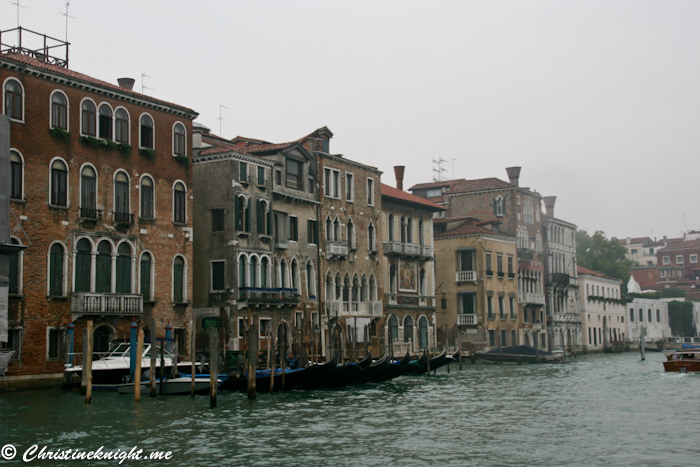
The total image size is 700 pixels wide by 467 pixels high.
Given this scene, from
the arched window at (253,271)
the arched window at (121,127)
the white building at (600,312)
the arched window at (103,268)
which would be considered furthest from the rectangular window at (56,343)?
the white building at (600,312)

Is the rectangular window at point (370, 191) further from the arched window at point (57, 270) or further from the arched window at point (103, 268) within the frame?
the arched window at point (57, 270)

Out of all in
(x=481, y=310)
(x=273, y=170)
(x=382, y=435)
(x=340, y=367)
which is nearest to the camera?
(x=382, y=435)

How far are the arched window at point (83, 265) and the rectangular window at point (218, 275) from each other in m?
6.08

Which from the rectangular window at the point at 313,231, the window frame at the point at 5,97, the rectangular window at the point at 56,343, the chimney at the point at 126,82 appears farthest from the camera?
the rectangular window at the point at 313,231

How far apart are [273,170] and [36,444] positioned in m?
20.3

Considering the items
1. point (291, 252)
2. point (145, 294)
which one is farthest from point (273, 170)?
point (145, 294)

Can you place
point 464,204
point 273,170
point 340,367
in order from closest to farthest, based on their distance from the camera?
1. point 340,367
2. point 273,170
3. point 464,204

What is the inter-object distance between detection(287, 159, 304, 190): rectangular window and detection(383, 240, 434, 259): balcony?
6803mm

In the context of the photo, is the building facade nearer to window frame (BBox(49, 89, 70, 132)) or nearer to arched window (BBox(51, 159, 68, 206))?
arched window (BBox(51, 159, 68, 206))

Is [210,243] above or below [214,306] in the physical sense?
above

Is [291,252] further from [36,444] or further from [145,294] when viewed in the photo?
[36,444]

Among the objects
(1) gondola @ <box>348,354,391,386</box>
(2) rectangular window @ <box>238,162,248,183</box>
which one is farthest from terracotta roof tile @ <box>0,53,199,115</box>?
(1) gondola @ <box>348,354,391,386</box>

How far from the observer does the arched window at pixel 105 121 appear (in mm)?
28312

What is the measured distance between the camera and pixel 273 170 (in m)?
35.2
